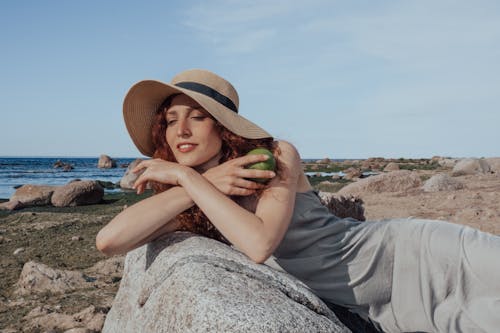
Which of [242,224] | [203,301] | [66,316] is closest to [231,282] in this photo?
[203,301]

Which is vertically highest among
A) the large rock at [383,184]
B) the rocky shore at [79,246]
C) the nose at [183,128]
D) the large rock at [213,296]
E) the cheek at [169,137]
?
the nose at [183,128]

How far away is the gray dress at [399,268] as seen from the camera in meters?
3.18

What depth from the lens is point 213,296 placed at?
2.35m

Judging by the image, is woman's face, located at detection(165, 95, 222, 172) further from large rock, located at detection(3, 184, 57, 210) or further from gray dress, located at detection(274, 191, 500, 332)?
large rock, located at detection(3, 184, 57, 210)

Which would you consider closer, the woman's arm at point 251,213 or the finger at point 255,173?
the woman's arm at point 251,213

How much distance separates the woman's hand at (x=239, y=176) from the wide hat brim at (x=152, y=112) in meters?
0.21

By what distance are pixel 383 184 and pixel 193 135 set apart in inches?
479

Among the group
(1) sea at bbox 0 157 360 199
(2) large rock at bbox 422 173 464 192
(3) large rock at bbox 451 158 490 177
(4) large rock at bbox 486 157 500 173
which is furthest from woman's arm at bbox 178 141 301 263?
(4) large rock at bbox 486 157 500 173

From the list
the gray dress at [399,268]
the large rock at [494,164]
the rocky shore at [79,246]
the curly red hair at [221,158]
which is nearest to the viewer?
the gray dress at [399,268]

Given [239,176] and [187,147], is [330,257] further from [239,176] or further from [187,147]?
[187,147]

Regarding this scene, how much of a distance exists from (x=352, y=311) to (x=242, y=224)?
1.15 m

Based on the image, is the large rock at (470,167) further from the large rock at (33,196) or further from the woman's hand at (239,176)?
the woman's hand at (239,176)

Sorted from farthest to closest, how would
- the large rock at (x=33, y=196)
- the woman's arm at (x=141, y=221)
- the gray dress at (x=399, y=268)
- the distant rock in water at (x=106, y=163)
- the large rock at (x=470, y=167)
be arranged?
the distant rock in water at (x=106, y=163) → the large rock at (x=470, y=167) → the large rock at (x=33, y=196) → the gray dress at (x=399, y=268) → the woman's arm at (x=141, y=221)

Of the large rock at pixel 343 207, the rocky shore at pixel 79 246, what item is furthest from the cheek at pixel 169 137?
the large rock at pixel 343 207
